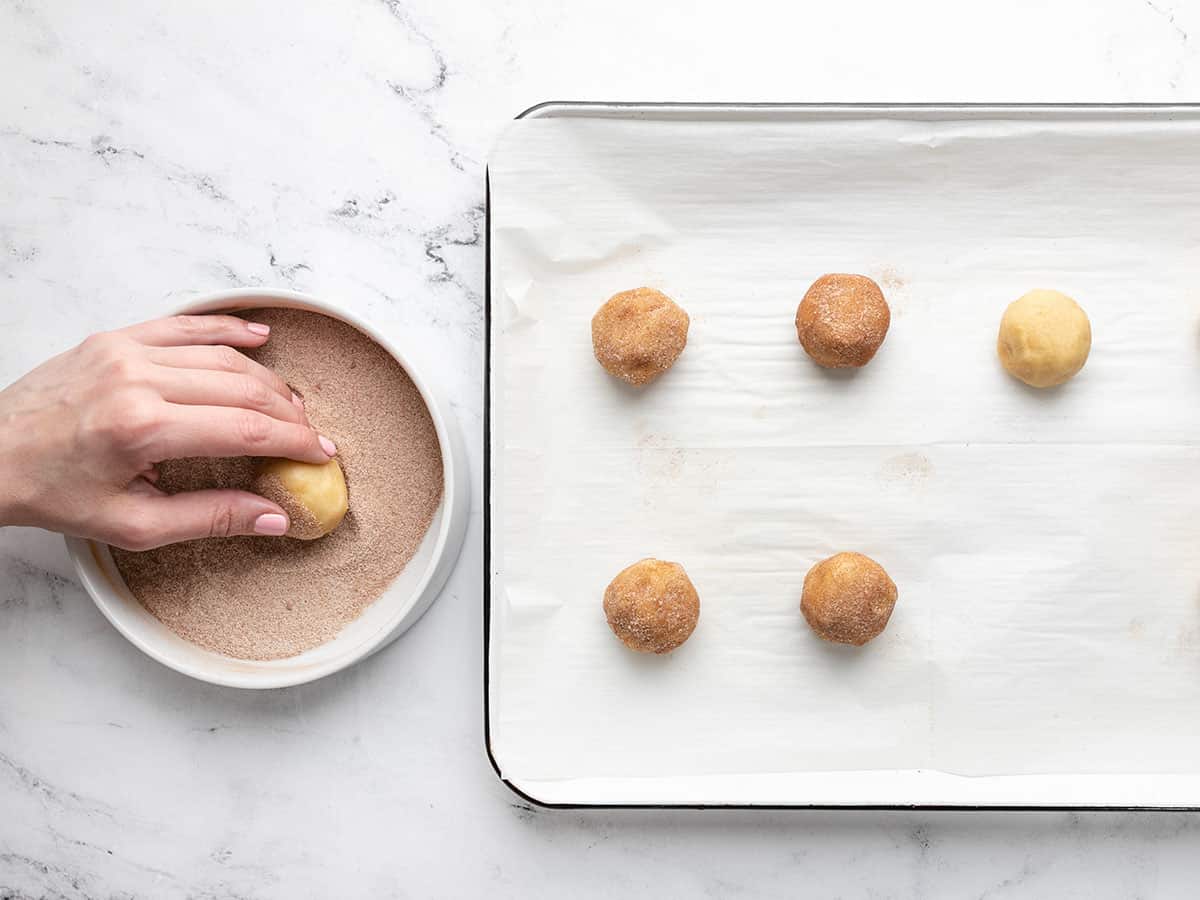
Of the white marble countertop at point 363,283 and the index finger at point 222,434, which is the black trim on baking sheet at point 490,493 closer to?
the white marble countertop at point 363,283

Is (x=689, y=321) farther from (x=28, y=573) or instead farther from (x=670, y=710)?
(x=28, y=573)

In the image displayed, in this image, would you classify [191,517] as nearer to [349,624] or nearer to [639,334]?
[349,624]

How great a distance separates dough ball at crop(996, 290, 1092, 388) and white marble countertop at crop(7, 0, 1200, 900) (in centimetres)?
32

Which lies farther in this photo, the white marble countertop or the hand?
the white marble countertop

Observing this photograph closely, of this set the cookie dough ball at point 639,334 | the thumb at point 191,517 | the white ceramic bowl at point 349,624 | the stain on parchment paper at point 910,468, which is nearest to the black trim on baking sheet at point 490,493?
the white ceramic bowl at point 349,624

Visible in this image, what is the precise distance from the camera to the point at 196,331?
1.26 metres

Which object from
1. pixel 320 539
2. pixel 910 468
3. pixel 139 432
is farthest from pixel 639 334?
pixel 139 432

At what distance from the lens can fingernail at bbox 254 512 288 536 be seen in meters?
1.26

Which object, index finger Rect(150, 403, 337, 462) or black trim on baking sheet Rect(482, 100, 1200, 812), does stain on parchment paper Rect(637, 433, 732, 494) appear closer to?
black trim on baking sheet Rect(482, 100, 1200, 812)

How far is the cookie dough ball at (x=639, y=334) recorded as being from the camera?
1278mm

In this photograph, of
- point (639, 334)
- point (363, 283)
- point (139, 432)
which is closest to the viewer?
point (139, 432)

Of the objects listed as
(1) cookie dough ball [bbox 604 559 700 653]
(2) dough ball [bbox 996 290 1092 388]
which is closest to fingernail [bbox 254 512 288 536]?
(1) cookie dough ball [bbox 604 559 700 653]

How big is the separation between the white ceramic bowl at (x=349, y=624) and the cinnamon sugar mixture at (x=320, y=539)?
0.05 ft

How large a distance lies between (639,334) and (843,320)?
0.85 feet
